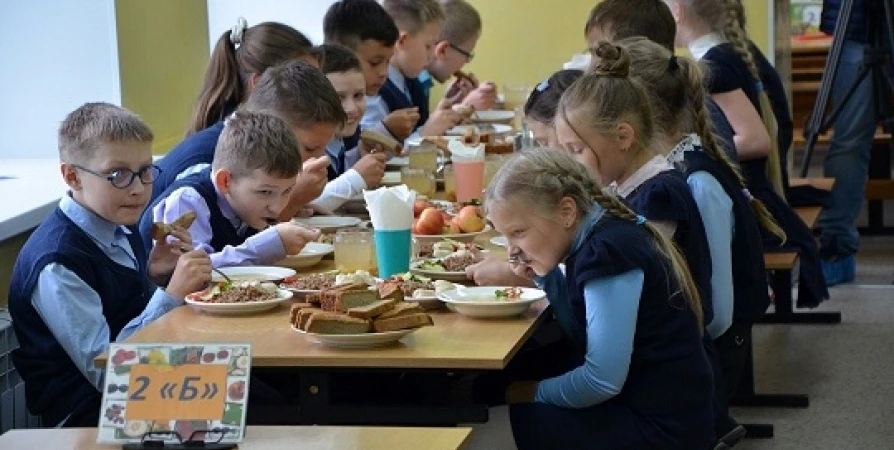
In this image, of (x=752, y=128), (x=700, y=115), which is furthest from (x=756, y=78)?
(x=700, y=115)

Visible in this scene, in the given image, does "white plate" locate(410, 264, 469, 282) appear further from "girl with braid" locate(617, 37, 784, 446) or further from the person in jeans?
the person in jeans

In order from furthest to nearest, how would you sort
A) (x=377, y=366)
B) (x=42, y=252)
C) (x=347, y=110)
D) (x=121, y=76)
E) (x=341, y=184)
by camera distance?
(x=121, y=76), (x=347, y=110), (x=341, y=184), (x=42, y=252), (x=377, y=366)

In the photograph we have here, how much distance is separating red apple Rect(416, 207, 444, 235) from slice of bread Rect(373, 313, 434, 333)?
119 cm

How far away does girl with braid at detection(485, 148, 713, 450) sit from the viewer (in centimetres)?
314

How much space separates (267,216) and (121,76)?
186 centimetres

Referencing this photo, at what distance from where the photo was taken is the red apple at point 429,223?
14.2ft

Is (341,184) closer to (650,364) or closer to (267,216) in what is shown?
(267,216)

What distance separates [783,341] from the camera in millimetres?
6125

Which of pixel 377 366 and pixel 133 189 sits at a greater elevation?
pixel 133 189

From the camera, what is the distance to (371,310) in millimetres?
3123

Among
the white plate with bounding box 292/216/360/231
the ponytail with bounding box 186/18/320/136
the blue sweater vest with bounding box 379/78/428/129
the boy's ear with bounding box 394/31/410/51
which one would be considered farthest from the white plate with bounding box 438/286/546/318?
the boy's ear with bounding box 394/31/410/51

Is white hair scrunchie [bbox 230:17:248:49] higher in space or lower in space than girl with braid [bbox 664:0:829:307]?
higher

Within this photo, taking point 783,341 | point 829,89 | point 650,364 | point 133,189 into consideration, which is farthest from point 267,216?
point 829,89

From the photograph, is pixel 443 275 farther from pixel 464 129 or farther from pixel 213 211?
pixel 464 129
